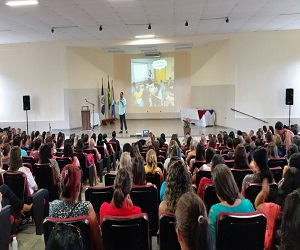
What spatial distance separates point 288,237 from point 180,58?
60.5ft

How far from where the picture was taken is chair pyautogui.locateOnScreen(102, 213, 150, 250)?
7.50ft

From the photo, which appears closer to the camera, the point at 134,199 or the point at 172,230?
the point at 172,230

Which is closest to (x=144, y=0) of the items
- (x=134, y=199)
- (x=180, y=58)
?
(x=134, y=199)

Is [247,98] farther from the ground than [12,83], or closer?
closer

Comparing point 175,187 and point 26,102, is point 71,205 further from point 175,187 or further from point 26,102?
point 26,102

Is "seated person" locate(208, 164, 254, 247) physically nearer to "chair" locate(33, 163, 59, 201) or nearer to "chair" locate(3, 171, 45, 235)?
"chair" locate(3, 171, 45, 235)

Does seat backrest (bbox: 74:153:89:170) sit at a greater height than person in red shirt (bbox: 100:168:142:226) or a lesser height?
lesser

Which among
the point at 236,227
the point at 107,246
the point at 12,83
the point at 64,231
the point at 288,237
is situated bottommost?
the point at 107,246

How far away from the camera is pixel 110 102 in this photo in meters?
17.6

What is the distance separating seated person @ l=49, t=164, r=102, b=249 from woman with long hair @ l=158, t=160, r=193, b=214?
574 millimetres

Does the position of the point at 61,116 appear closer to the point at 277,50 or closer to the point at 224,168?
the point at 277,50

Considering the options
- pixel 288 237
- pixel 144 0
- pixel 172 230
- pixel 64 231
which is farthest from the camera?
pixel 144 0

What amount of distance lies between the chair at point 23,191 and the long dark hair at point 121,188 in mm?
Result: 1616

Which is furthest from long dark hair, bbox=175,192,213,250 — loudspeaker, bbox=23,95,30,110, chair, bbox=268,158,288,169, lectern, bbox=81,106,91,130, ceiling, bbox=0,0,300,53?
loudspeaker, bbox=23,95,30,110
